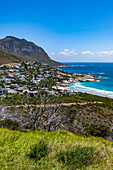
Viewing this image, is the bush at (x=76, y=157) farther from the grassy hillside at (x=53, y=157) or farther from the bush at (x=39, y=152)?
the bush at (x=39, y=152)

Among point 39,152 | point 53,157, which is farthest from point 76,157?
point 39,152

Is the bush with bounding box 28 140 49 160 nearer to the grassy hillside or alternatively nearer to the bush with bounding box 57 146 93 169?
the grassy hillside

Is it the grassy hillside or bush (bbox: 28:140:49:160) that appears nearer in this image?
the grassy hillside

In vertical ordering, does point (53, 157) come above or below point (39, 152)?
below

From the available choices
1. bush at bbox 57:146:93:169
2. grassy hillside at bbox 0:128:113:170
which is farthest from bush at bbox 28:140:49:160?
bush at bbox 57:146:93:169

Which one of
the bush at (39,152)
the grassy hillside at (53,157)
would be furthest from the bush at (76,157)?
the bush at (39,152)

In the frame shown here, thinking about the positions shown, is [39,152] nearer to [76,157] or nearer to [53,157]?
[53,157]

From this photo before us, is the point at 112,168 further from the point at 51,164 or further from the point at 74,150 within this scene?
the point at 51,164

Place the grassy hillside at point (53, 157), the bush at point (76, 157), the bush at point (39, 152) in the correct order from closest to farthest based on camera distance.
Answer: the grassy hillside at point (53, 157) → the bush at point (76, 157) → the bush at point (39, 152)
